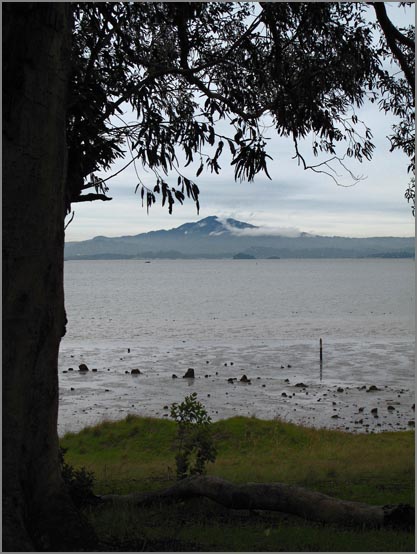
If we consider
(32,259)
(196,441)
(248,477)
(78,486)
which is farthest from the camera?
(248,477)

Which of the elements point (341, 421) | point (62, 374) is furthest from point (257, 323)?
point (341, 421)

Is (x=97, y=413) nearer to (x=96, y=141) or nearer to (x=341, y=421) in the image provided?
(x=341, y=421)

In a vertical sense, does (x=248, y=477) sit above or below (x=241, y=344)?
above

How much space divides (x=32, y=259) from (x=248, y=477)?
7425 mm

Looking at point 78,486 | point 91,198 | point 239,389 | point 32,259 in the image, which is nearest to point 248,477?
point 78,486

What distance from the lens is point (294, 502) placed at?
659 cm

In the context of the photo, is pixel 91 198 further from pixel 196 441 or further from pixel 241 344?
pixel 241 344

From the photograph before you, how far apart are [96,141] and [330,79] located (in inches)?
149

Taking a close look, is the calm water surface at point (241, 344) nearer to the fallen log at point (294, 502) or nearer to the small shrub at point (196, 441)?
the small shrub at point (196, 441)

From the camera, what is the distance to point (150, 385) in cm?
3048

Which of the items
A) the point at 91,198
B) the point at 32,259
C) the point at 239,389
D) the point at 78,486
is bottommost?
the point at 239,389

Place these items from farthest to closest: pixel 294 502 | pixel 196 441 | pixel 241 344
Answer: pixel 241 344, pixel 196 441, pixel 294 502

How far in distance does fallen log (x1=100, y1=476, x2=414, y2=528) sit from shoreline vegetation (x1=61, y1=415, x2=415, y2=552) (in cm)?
14

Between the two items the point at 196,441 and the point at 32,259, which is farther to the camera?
the point at 196,441
